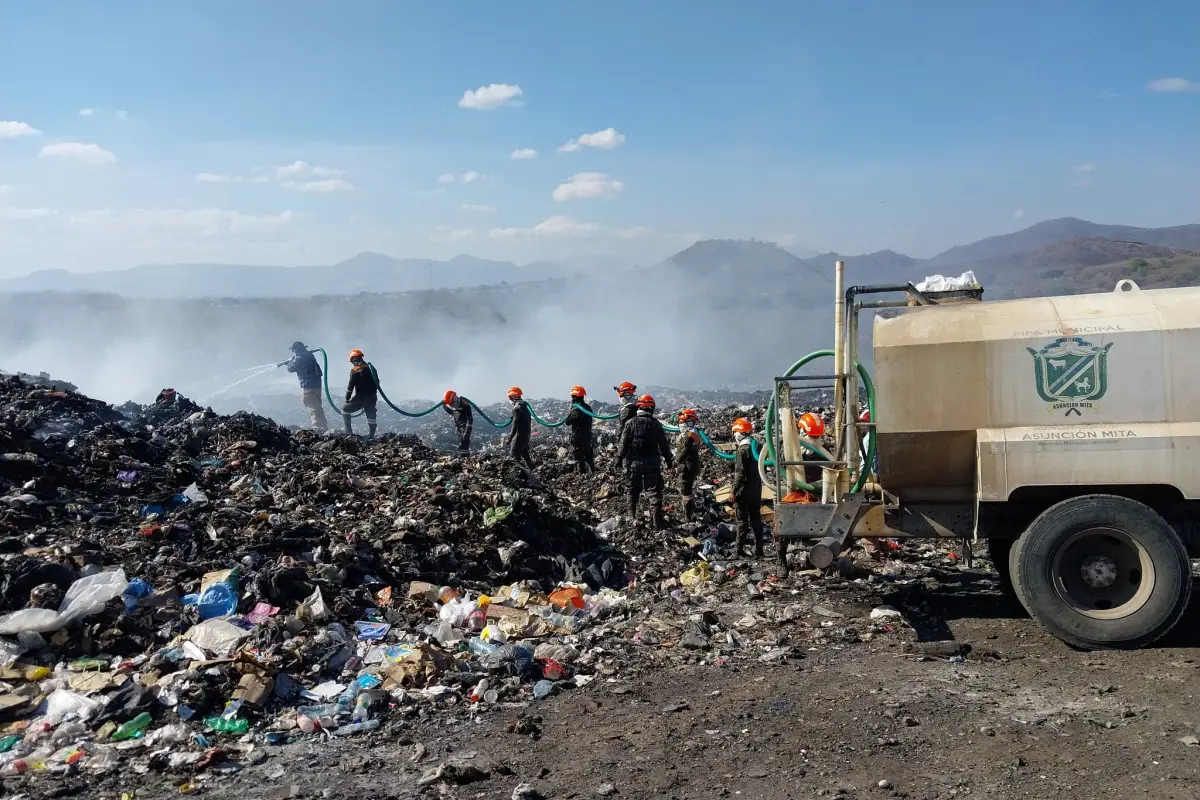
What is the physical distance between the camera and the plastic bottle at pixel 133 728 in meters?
5.05

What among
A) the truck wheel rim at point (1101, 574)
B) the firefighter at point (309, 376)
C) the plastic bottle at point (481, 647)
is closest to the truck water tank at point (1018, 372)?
the truck wheel rim at point (1101, 574)

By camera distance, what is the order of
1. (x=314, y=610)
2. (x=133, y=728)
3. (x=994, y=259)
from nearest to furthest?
(x=133, y=728), (x=314, y=610), (x=994, y=259)

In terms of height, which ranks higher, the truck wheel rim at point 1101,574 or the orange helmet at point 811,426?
the orange helmet at point 811,426

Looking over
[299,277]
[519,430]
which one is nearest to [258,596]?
[519,430]

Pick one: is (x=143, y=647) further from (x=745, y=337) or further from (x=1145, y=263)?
(x=1145, y=263)

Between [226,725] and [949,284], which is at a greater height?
[949,284]

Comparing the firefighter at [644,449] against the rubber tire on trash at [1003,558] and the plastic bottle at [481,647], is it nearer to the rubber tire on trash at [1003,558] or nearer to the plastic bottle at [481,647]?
the rubber tire on trash at [1003,558]

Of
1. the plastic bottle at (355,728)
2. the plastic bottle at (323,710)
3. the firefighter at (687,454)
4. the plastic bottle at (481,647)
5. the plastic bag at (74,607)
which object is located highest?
the firefighter at (687,454)

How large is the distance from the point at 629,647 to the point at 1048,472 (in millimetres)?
3050

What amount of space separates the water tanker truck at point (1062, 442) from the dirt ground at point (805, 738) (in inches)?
20.1

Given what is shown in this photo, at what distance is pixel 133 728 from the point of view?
5098 mm

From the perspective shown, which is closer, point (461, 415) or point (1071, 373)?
point (1071, 373)

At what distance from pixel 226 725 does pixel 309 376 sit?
12.4m

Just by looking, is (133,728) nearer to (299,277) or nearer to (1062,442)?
(1062,442)
